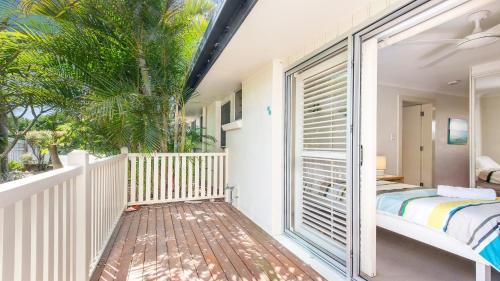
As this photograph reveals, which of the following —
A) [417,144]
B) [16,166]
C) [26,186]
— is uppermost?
[417,144]

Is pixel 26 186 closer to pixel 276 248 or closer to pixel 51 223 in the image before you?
pixel 51 223

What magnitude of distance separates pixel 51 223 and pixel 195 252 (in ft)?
5.16

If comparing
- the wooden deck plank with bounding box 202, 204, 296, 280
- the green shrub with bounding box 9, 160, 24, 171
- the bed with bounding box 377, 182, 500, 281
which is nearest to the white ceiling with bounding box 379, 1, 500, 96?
the bed with bounding box 377, 182, 500, 281

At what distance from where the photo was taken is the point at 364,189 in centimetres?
195

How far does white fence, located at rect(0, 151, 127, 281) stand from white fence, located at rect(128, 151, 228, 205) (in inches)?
79.7

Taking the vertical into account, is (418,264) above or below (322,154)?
below

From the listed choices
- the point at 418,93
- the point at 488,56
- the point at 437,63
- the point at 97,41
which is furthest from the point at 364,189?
the point at 418,93

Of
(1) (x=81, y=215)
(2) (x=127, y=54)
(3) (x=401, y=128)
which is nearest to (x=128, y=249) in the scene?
(1) (x=81, y=215)

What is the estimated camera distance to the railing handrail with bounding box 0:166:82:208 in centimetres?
84

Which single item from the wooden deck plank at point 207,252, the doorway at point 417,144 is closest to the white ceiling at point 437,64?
the doorway at point 417,144

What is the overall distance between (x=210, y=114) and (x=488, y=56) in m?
5.50

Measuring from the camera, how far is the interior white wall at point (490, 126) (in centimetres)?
383

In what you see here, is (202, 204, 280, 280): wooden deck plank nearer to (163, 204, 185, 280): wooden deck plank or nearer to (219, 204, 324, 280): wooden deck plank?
(219, 204, 324, 280): wooden deck plank

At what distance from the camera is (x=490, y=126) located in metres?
3.89
